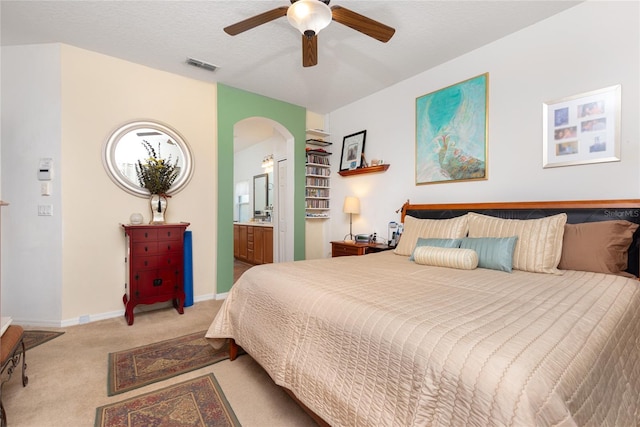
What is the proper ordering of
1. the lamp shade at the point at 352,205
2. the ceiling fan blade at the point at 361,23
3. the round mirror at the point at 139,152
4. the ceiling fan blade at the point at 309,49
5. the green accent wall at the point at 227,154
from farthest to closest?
the lamp shade at the point at 352,205
the green accent wall at the point at 227,154
the round mirror at the point at 139,152
the ceiling fan blade at the point at 309,49
the ceiling fan blade at the point at 361,23

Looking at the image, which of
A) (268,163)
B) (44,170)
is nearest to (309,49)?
(44,170)

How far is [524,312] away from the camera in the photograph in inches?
44.7

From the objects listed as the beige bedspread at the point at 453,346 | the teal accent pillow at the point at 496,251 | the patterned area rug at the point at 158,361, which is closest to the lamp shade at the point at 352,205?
the teal accent pillow at the point at 496,251

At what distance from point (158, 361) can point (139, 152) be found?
225cm

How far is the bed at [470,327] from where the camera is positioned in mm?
794

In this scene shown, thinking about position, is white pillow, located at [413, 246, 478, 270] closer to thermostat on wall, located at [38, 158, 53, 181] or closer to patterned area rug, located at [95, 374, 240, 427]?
patterned area rug, located at [95, 374, 240, 427]

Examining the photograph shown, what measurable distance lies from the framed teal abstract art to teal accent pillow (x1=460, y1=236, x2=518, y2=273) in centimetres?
96

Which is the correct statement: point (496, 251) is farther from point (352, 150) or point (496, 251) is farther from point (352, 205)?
point (352, 150)

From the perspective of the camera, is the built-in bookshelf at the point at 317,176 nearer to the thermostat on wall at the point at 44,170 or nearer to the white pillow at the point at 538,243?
the white pillow at the point at 538,243

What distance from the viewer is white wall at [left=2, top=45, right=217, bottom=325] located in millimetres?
2758

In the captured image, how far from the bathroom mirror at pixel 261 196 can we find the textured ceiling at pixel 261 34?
315 centimetres

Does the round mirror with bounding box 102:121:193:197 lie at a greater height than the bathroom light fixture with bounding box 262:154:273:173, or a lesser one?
lesser

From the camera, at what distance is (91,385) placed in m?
1.81

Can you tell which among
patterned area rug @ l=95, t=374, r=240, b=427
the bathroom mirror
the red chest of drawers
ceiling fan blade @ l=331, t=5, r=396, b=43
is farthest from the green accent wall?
the bathroom mirror
